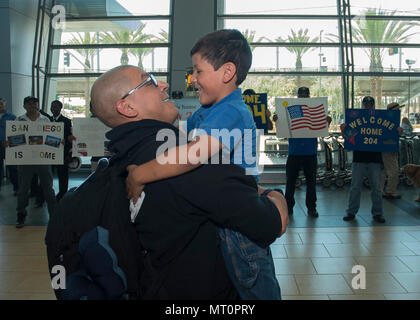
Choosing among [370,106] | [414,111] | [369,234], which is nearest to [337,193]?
[370,106]

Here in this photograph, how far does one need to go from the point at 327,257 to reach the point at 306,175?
214 centimetres

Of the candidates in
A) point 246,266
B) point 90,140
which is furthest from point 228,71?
point 90,140

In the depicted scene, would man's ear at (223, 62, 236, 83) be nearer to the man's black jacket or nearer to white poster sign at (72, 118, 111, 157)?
the man's black jacket

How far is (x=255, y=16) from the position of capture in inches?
424

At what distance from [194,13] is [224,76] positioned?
32.0 ft

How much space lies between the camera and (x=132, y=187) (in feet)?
3.32

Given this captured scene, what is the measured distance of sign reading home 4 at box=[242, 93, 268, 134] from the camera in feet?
22.3

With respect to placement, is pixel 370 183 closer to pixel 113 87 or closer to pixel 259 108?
pixel 259 108

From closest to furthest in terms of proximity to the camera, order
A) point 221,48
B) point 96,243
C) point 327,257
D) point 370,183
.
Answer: point 96,243 → point 221,48 → point 327,257 → point 370,183

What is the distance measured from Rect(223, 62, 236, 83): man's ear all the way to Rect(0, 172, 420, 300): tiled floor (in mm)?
2570

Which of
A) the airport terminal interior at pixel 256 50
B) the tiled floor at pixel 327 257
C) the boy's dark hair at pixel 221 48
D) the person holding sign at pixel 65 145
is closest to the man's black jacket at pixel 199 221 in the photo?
the boy's dark hair at pixel 221 48

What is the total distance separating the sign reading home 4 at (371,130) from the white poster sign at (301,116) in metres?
0.56
